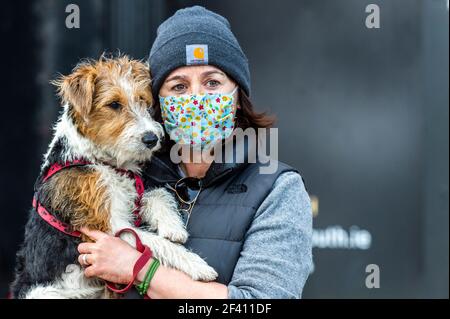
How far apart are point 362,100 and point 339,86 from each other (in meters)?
0.21

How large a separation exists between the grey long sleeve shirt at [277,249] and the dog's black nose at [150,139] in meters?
0.61

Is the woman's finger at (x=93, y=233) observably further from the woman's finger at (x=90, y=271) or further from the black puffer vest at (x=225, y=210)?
the black puffer vest at (x=225, y=210)

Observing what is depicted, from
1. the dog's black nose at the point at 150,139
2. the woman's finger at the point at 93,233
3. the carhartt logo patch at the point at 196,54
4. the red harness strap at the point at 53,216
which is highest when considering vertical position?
the carhartt logo patch at the point at 196,54

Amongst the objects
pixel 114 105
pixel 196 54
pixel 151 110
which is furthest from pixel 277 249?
pixel 114 105

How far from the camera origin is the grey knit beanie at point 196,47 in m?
2.50

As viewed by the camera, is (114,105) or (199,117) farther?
(114,105)

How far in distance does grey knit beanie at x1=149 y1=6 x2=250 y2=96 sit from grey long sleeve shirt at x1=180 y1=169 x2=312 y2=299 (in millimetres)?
552

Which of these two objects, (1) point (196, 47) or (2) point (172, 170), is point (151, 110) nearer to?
(2) point (172, 170)

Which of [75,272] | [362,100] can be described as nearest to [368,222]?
[362,100]

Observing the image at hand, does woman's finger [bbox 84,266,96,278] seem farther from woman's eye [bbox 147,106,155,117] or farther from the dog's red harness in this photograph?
woman's eye [bbox 147,106,155,117]

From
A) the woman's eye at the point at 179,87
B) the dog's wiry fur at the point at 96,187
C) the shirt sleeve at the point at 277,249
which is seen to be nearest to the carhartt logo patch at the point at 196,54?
the woman's eye at the point at 179,87

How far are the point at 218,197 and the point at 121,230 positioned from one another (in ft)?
1.60

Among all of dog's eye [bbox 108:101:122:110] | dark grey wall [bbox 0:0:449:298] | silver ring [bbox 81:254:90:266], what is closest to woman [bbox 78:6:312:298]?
silver ring [bbox 81:254:90:266]

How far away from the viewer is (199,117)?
257cm
